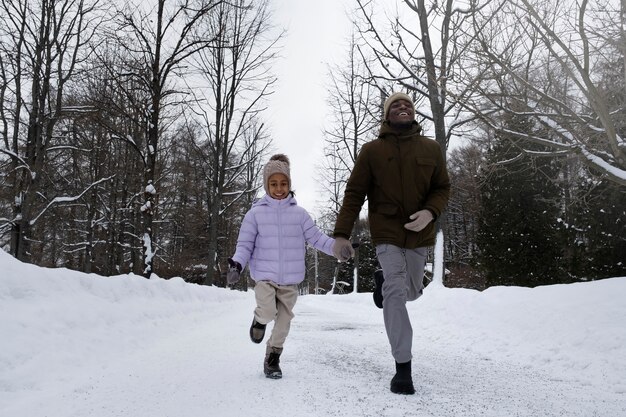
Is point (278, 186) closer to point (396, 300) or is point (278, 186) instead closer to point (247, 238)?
point (247, 238)

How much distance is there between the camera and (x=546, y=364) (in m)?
3.90

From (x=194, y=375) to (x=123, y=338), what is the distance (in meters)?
1.88

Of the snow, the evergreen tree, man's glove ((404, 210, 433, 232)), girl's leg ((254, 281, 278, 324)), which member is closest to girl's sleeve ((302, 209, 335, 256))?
girl's leg ((254, 281, 278, 324))

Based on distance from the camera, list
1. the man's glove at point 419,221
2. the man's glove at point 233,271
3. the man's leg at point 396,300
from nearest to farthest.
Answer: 1. the man's leg at point 396,300
2. the man's glove at point 419,221
3. the man's glove at point 233,271

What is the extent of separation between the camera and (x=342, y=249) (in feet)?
10.8

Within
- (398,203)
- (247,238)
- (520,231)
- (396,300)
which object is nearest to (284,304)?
(247,238)

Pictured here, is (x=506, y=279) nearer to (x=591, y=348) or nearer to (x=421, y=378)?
(x=591, y=348)

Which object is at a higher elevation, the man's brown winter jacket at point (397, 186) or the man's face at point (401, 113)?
the man's face at point (401, 113)

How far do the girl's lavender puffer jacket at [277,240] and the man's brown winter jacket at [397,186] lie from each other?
1.62 feet

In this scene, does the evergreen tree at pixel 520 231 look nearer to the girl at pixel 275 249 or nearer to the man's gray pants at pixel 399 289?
the girl at pixel 275 249

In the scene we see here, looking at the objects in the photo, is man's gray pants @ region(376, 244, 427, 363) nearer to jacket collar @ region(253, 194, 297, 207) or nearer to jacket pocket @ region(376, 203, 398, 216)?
jacket pocket @ region(376, 203, 398, 216)

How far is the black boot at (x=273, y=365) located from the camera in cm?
319

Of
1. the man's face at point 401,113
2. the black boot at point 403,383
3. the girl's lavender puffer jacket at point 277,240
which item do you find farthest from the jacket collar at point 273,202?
the black boot at point 403,383

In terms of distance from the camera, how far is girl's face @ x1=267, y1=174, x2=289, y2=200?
152 inches
